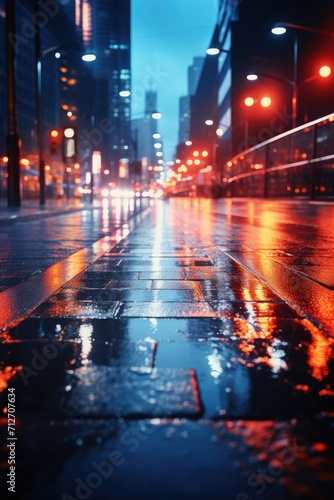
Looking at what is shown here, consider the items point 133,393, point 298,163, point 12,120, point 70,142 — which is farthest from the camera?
point 70,142

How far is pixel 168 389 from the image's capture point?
2.53 metres

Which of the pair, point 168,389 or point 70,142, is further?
point 70,142

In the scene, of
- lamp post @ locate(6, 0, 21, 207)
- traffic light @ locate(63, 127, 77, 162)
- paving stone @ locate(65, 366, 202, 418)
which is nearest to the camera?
paving stone @ locate(65, 366, 202, 418)

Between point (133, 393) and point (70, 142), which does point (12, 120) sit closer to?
point (70, 142)

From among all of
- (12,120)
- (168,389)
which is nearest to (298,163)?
(12,120)

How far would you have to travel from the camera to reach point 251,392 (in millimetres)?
2500

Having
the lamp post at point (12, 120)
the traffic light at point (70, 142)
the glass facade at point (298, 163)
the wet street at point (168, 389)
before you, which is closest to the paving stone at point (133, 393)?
the wet street at point (168, 389)

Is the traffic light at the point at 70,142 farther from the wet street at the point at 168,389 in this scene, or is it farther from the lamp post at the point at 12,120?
the wet street at the point at 168,389

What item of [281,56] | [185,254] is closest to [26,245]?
[185,254]

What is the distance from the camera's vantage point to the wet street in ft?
5.89

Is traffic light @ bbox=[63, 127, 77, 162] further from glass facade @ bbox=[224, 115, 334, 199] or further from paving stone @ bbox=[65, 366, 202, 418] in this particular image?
paving stone @ bbox=[65, 366, 202, 418]

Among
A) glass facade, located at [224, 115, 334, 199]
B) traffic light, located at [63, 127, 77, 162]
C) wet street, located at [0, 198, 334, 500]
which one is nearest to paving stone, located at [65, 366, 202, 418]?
wet street, located at [0, 198, 334, 500]

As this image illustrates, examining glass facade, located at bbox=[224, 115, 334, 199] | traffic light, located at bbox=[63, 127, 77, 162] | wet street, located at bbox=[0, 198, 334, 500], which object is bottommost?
wet street, located at bbox=[0, 198, 334, 500]

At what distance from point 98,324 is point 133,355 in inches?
32.9
